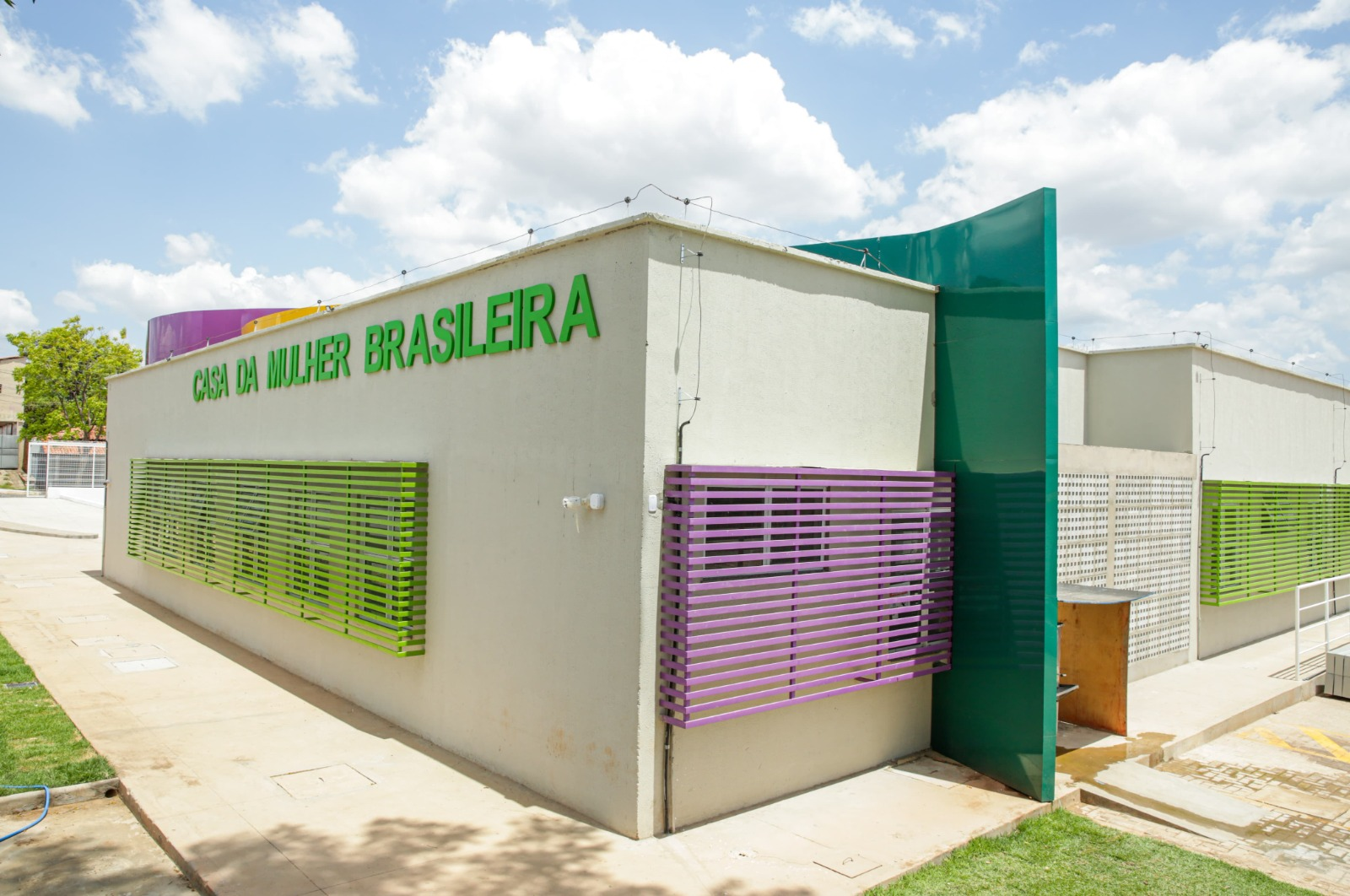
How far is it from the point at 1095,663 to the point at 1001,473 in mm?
2811

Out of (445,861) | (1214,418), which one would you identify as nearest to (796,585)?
(445,861)

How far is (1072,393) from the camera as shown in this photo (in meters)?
13.4

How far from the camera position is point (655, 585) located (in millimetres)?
5777

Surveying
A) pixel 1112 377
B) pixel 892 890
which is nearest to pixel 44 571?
pixel 892 890

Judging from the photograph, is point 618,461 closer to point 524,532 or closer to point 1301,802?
point 524,532

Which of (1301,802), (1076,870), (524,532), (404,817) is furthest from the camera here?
(1301,802)

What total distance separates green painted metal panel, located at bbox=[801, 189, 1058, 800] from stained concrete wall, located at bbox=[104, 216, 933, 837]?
13.0 inches

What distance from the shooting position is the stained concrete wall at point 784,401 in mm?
5895

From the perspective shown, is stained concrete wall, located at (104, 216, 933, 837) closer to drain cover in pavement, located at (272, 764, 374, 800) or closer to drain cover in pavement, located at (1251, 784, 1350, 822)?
→ drain cover in pavement, located at (272, 764, 374, 800)

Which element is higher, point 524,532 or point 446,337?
point 446,337

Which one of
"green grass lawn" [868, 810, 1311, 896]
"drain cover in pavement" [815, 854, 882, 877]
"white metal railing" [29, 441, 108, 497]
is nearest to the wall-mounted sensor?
"drain cover in pavement" [815, 854, 882, 877]

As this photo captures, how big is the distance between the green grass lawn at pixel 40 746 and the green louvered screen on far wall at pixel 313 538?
7.27 feet

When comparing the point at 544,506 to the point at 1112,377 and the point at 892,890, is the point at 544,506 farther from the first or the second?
the point at 1112,377

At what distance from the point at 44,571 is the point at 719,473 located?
58.0ft
